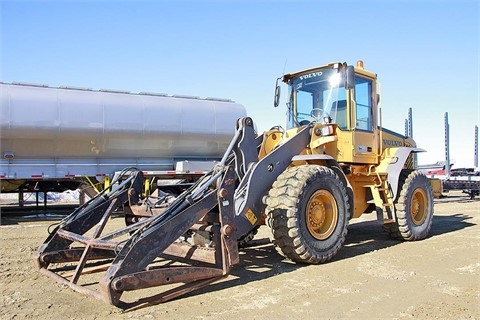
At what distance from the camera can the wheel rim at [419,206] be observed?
311 inches

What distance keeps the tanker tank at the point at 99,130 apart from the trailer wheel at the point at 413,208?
7.02 meters

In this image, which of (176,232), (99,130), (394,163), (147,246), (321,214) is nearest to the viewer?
(147,246)

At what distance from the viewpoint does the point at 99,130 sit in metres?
12.1

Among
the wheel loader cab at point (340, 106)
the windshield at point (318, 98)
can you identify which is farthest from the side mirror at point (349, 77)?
the windshield at point (318, 98)

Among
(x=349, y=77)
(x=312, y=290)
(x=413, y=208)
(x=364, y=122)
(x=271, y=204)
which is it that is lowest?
(x=312, y=290)

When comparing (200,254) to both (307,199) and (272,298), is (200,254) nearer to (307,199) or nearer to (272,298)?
(272,298)

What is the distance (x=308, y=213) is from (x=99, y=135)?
7.98 metres

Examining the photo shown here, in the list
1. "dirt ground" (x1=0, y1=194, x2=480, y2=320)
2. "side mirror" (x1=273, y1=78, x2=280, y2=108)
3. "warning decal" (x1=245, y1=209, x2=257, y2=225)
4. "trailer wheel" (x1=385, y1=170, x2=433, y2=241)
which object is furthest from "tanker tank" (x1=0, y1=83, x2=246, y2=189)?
"warning decal" (x1=245, y1=209, x2=257, y2=225)

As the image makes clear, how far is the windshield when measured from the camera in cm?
711

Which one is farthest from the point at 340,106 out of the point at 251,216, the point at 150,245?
the point at 150,245

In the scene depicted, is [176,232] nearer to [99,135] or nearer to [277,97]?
[277,97]

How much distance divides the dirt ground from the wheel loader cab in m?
1.63

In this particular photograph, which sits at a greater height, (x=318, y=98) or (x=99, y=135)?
(x=318, y=98)

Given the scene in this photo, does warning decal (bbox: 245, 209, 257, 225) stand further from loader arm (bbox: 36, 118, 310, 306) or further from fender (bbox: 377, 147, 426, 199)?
fender (bbox: 377, 147, 426, 199)
